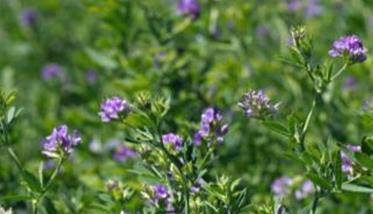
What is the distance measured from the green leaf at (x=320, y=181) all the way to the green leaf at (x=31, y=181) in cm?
51

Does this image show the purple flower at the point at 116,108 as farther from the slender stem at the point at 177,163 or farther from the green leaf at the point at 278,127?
the green leaf at the point at 278,127

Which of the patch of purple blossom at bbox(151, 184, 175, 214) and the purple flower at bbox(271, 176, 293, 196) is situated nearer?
the patch of purple blossom at bbox(151, 184, 175, 214)

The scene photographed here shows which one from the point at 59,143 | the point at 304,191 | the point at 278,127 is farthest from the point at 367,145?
the point at 304,191

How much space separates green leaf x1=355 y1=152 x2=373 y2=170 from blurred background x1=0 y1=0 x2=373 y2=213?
0.69 m

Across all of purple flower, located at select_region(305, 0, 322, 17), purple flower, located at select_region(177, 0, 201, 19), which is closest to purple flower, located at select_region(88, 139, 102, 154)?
purple flower, located at select_region(177, 0, 201, 19)

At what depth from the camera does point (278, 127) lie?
172 cm

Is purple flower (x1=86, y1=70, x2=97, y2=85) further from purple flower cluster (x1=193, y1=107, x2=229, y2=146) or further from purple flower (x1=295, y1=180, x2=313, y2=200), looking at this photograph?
purple flower cluster (x1=193, y1=107, x2=229, y2=146)

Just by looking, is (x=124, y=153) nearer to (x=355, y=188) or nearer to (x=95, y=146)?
(x=95, y=146)

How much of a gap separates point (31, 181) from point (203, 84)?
4.12ft

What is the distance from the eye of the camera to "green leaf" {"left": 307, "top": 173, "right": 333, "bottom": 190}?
1665 mm

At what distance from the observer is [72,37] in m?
4.56

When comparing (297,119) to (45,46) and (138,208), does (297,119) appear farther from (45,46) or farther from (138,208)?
(45,46)

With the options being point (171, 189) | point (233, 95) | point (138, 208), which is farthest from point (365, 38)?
point (171, 189)

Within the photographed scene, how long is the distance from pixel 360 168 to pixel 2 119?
0.70m
